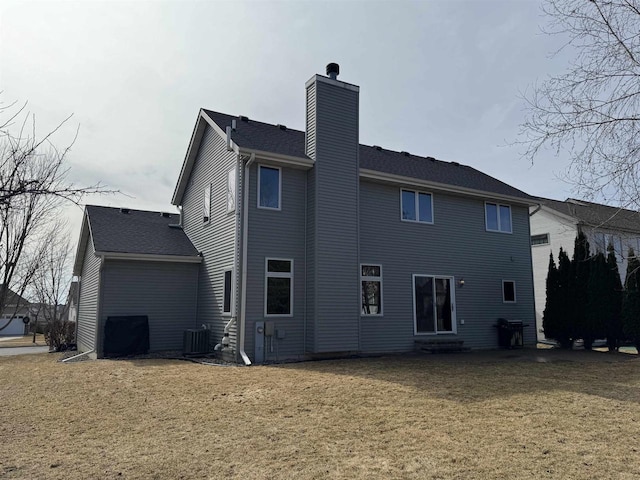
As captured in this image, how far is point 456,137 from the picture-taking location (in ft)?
40.7

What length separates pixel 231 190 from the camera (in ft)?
39.7

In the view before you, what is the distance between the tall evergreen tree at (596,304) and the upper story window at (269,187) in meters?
10.6

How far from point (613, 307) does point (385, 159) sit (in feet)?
28.5

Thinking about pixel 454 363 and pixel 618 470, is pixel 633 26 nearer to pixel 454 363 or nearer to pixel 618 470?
pixel 618 470

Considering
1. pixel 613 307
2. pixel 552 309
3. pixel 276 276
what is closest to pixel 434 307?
pixel 552 309

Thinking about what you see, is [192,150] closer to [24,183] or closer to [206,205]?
[206,205]

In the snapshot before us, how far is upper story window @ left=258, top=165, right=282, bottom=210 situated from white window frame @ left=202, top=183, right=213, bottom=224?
2.87 m

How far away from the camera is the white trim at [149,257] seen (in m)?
12.8

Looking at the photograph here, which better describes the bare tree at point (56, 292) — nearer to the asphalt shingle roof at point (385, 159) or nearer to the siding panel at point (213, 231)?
the siding panel at point (213, 231)

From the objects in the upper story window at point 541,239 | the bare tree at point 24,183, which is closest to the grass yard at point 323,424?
the bare tree at point 24,183

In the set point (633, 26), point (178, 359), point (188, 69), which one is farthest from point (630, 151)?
point (178, 359)

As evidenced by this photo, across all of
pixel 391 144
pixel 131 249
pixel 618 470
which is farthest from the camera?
pixel 391 144

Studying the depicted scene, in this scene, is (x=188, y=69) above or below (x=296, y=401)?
above

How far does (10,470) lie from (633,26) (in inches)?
313
